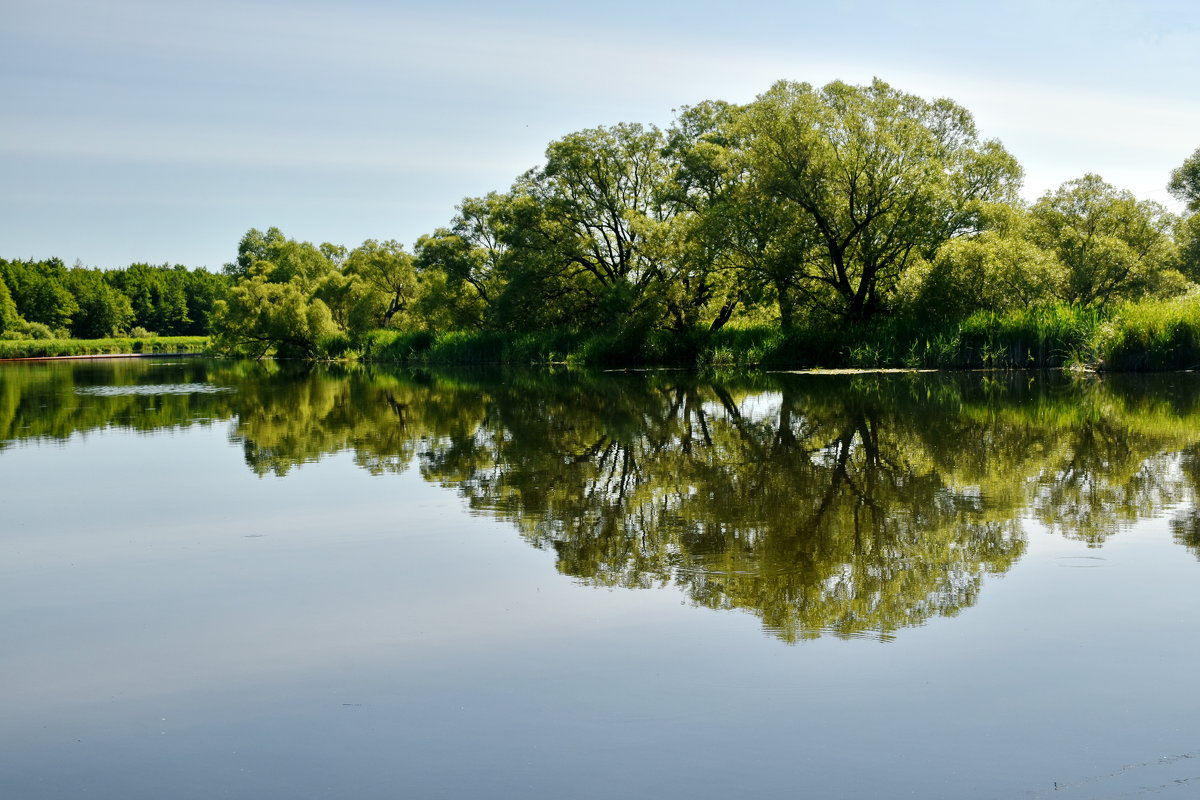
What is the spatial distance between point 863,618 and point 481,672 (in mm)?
2332

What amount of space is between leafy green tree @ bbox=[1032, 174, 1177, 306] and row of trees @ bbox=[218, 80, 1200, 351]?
0.30ft

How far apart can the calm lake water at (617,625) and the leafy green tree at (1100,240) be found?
38.2 metres

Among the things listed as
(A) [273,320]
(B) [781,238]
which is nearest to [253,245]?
(A) [273,320]

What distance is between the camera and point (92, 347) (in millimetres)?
106000

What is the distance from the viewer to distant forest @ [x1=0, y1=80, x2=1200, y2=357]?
37156 millimetres

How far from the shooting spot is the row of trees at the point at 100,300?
11506 cm

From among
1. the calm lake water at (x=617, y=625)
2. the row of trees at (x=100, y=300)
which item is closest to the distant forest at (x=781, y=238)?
the calm lake water at (x=617, y=625)

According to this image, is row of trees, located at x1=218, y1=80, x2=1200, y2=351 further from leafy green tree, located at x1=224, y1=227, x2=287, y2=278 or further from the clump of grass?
leafy green tree, located at x1=224, y1=227, x2=287, y2=278

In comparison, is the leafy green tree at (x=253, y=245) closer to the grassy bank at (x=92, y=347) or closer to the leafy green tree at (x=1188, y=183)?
the grassy bank at (x=92, y=347)

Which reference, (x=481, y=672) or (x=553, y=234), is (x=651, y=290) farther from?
(x=481, y=672)

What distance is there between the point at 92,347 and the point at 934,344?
98146 millimetres

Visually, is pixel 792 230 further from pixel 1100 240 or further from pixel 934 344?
pixel 1100 240

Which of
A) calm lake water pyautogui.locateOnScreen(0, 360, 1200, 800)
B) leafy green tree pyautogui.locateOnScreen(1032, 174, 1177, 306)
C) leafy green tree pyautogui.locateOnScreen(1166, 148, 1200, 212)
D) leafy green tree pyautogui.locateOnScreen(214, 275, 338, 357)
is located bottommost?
calm lake water pyautogui.locateOnScreen(0, 360, 1200, 800)

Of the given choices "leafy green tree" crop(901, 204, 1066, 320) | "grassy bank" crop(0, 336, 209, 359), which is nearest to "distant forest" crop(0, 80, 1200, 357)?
"leafy green tree" crop(901, 204, 1066, 320)
